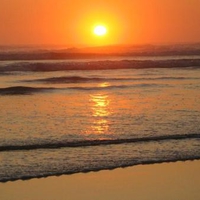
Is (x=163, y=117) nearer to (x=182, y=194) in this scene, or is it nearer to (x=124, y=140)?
(x=124, y=140)

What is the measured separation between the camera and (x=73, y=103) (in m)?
16.1

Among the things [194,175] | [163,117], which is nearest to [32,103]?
[163,117]

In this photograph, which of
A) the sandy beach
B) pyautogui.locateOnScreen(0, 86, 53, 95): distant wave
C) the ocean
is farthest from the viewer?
pyautogui.locateOnScreen(0, 86, 53, 95): distant wave

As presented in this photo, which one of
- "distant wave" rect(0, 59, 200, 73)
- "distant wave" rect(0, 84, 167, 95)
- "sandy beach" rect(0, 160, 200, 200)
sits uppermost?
"sandy beach" rect(0, 160, 200, 200)

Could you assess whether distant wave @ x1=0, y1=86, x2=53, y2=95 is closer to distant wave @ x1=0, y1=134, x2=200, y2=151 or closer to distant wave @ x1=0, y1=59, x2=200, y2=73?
distant wave @ x1=0, y1=134, x2=200, y2=151

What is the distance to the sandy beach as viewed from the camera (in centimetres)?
736

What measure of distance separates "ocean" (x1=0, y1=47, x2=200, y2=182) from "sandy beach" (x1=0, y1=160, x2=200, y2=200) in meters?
0.31

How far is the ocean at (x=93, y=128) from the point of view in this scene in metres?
9.03

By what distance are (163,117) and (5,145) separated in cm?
460

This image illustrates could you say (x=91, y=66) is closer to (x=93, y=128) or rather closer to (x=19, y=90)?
(x=19, y=90)

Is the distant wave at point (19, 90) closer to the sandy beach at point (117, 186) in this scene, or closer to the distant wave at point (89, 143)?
the distant wave at point (89, 143)

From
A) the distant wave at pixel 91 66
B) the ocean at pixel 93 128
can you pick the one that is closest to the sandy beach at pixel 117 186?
the ocean at pixel 93 128

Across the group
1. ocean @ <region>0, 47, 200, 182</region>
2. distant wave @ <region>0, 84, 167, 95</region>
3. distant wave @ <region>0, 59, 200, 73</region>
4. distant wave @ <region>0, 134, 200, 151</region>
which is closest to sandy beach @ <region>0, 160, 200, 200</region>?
ocean @ <region>0, 47, 200, 182</region>

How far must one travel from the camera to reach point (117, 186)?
25.5 feet
